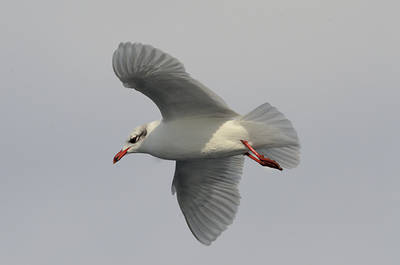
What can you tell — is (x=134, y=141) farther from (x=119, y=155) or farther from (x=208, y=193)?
(x=208, y=193)

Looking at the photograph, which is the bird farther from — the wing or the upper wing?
the wing

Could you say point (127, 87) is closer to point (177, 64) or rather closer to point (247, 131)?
point (177, 64)

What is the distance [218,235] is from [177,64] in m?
3.22

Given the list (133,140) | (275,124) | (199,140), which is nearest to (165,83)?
(199,140)

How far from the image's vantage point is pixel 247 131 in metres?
11.5

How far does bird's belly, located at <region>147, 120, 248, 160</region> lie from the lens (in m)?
11.5

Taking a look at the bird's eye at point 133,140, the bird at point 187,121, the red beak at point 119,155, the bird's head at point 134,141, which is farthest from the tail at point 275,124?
the red beak at point 119,155

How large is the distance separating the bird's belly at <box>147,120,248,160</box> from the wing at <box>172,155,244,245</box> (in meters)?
1.27

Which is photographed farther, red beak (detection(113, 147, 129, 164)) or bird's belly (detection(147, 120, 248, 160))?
red beak (detection(113, 147, 129, 164))

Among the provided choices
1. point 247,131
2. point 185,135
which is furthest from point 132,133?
point 247,131

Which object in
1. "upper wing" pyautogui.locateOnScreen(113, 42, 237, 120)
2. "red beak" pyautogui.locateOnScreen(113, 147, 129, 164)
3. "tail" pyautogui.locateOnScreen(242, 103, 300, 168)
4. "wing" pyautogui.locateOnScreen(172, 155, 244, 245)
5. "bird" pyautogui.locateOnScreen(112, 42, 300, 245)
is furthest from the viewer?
"wing" pyautogui.locateOnScreen(172, 155, 244, 245)

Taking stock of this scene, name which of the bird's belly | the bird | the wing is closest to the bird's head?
the bird

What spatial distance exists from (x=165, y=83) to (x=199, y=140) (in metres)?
1.04

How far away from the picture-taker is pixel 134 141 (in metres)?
11.9
